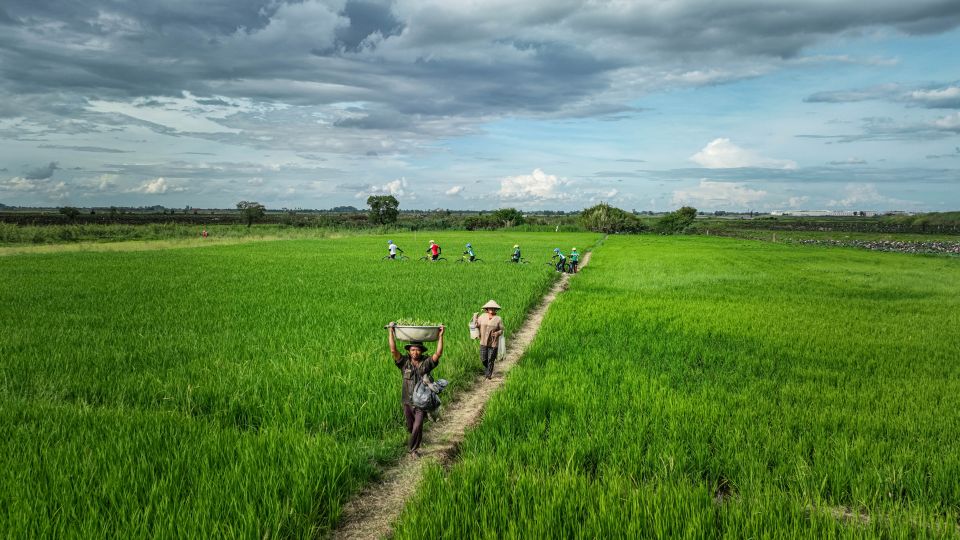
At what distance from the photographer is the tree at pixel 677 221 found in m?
87.4

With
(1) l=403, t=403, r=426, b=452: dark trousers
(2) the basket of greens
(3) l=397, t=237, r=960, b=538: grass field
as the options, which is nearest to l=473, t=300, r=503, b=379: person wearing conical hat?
(3) l=397, t=237, r=960, b=538: grass field

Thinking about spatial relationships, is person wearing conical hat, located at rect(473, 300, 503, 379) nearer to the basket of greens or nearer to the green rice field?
the green rice field

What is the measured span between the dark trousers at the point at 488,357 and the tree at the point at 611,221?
248 feet

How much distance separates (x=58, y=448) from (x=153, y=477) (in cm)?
117

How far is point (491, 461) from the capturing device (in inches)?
177

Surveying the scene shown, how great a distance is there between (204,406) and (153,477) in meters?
2.05

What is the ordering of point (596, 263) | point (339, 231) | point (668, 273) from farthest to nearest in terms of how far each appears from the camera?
1. point (339, 231)
2. point (596, 263)
3. point (668, 273)

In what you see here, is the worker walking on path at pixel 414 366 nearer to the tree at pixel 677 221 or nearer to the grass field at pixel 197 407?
the grass field at pixel 197 407

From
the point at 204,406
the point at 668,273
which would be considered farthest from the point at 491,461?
the point at 668,273

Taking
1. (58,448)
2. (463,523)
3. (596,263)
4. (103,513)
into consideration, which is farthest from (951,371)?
(596,263)

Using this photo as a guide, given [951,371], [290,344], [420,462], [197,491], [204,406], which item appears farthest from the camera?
[290,344]

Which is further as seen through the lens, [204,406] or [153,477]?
[204,406]

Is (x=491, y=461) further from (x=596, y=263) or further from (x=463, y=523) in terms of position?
(x=596, y=263)

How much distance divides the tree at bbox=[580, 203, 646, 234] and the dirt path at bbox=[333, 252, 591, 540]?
75.8 metres
